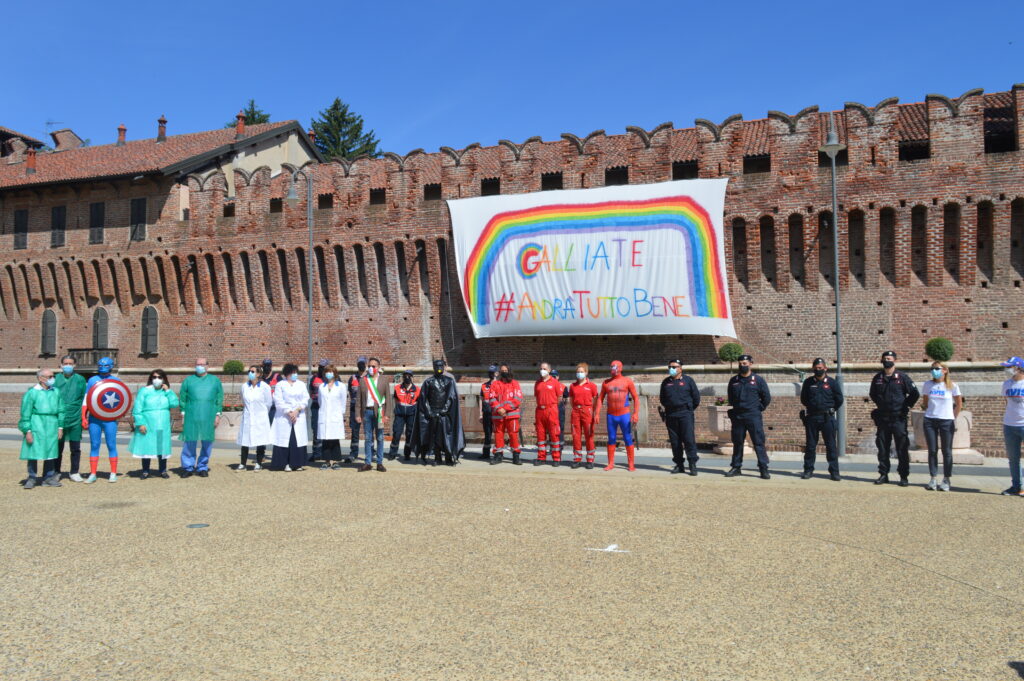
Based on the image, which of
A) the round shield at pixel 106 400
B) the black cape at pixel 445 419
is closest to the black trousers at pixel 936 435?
the black cape at pixel 445 419

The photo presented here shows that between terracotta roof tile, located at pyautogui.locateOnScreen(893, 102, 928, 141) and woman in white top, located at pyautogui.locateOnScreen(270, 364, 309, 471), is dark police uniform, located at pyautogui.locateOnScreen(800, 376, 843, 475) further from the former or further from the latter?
terracotta roof tile, located at pyautogui.locateOnScreen(893, 102, 928, 141)

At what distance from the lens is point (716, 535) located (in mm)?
7582

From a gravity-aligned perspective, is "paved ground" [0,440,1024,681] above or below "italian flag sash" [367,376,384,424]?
below

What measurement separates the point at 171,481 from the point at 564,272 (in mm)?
12608

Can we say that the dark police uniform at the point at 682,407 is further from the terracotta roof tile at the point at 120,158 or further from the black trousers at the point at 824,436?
the terracotta roof tile at the point at 120,158

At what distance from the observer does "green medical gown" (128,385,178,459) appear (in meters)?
12.0

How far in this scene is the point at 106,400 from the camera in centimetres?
1175

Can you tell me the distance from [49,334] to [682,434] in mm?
27020

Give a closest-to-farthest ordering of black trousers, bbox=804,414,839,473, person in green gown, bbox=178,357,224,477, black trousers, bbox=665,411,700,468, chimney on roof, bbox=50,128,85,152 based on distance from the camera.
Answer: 1. black trousers, bbox=804,414,839,473
2. person in green gown, bbox=178,357,224,477
3. black trousers, bbox=665,411,700,468
4. chimney on roof, bbox=50,128,85,152

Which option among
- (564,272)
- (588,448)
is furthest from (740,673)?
(564,272)

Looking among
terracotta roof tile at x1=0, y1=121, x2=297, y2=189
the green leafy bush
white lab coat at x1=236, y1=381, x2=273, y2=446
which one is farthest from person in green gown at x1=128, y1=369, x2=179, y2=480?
terracotta roof tile at x1=0, y1=121, x2=297, y2=189

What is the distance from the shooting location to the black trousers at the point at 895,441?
1130 centimetres

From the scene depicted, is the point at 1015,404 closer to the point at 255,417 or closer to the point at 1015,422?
the point at 1015,422

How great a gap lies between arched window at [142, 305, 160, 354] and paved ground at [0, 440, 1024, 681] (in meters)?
19.2
